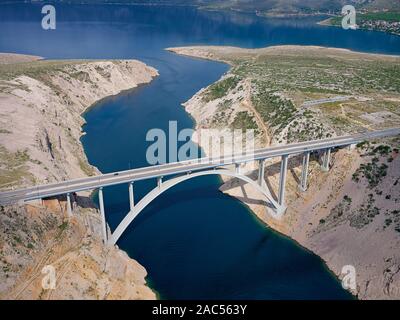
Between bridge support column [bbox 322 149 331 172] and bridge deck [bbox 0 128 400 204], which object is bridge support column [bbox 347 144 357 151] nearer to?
bridge deck [bbox 0 128 400 204]

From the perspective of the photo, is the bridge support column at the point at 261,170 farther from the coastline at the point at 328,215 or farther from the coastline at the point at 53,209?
the coastline at the point at 53,209

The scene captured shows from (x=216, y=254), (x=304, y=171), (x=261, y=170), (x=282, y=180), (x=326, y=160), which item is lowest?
(x=216, y=254)

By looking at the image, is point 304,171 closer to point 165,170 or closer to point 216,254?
point 216,254

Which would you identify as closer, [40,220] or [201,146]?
[40,220]

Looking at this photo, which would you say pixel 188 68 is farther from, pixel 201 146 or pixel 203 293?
pixel 203 293

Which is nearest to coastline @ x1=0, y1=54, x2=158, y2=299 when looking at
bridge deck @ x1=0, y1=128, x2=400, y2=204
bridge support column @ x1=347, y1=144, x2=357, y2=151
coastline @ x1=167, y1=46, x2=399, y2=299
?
bridge deck @ x1=0, y1=128, x2=400, y2=204

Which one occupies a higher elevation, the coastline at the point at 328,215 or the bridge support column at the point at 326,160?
the bridge support column at the point at 326,160

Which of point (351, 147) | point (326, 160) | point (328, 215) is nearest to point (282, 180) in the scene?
point (328, 215)

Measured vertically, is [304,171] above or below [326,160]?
below

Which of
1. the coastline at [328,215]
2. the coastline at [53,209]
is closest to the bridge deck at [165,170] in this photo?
the coastline at [53,209]
